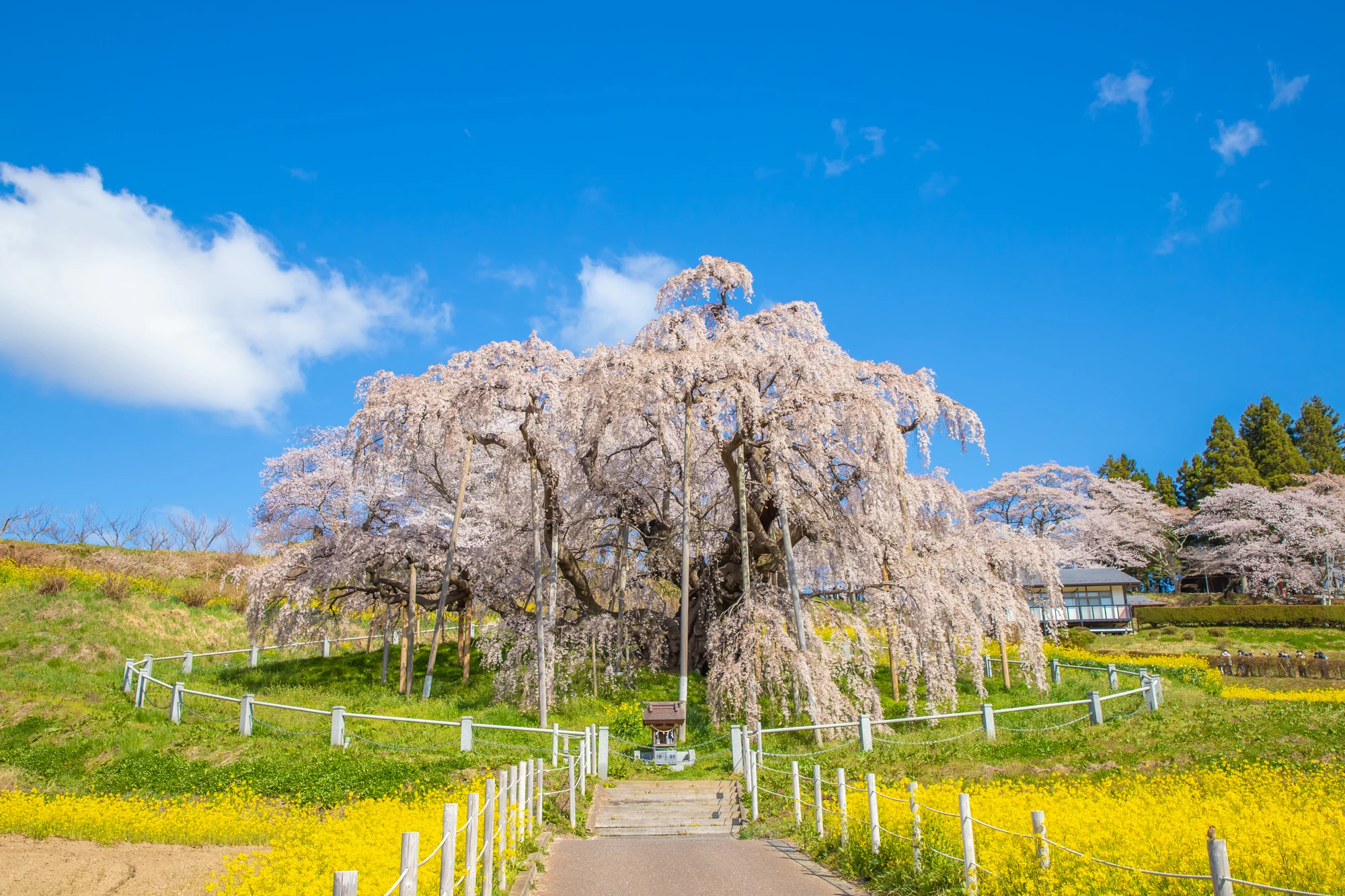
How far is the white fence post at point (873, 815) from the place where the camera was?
926cm

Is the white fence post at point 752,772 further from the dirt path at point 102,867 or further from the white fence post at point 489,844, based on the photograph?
the dirt path at point 102,867

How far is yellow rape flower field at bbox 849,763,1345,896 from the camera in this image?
20.5 feet

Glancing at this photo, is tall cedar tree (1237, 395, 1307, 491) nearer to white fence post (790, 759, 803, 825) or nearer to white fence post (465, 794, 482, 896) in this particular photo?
white fence post (790, 759, 803, 825)

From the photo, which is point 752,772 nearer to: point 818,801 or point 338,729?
point 818,801

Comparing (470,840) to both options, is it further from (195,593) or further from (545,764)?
(195,593)

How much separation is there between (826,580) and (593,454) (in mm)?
7583

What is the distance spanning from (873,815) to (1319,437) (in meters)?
72.2

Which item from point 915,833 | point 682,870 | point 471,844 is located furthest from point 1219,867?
point 682,870

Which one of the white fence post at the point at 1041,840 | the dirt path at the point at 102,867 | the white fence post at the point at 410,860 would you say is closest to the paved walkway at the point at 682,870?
the white fence post at the point at 1041,840

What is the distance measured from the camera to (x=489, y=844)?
24.4 feet

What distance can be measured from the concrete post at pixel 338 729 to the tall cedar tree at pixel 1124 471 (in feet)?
210

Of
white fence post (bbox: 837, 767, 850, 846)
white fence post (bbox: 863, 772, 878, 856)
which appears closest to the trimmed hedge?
white fence post (bbox: 837, 767, 850, 846)

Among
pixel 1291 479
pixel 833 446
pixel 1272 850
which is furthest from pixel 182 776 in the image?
pixel 1291 479

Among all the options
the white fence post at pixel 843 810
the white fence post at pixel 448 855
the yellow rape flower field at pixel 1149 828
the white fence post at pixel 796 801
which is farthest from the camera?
the white fence post at pixel 796 801
